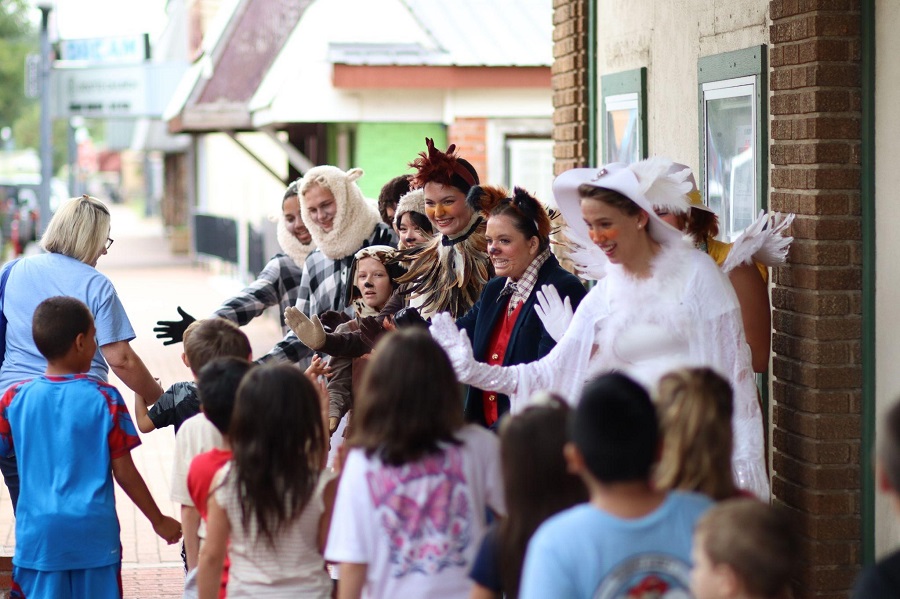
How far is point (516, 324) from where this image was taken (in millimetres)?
4957

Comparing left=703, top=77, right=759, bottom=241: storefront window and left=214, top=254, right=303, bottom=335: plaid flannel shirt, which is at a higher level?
left=703, top=77, right=759, bottom=241: storefront window

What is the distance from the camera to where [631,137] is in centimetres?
749

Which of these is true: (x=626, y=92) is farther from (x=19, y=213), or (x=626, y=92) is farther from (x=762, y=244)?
(x=19, y=213)

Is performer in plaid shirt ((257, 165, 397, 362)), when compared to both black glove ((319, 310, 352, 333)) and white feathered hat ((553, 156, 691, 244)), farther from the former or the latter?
white feathered hat ((553, 156, 691, 244))

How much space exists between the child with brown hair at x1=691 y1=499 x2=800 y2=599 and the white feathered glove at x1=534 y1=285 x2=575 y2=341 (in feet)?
6.62

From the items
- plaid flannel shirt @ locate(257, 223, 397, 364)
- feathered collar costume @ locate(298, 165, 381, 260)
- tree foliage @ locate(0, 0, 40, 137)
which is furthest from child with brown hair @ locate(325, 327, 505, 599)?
tree foliage @ locate(0, 0, 40, 137)

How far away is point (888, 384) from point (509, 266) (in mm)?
1432

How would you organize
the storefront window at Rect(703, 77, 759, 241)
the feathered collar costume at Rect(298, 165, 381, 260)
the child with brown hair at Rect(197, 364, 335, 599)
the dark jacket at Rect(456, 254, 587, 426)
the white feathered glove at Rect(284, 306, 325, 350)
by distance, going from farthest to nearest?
the feathered collar costume at Rect(298, 165, 381, 260)
the storefront window at Rect(703, 77, 759, 241)
the white feathered glove at Rect(284, 306, 325, 350)
the dark jacket at Rect(456, 254, 587, 426)
the child with brown hair at Rect(197, 364, 335, 599)

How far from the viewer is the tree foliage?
5678 centimetres

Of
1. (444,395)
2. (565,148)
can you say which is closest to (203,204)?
(565,148)

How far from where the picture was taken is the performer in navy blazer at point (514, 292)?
493 centimetres

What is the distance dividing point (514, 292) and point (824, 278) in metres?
1.14

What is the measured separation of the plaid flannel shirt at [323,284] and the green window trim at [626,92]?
154cm

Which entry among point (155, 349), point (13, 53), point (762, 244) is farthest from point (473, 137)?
point (13, 53)
